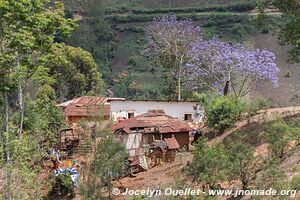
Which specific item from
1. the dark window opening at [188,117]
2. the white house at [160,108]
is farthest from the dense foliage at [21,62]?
the dark window opening at [188,117]

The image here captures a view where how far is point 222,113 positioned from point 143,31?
137 feet

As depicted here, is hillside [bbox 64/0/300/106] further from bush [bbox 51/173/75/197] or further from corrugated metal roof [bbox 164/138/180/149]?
bush [bbox 51/173/75/197]

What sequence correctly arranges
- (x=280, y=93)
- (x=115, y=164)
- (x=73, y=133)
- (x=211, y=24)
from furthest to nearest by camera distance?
(x=211, y=24)
(x=280, y=93)
(x=73, y=133)
(x=115, y=164)

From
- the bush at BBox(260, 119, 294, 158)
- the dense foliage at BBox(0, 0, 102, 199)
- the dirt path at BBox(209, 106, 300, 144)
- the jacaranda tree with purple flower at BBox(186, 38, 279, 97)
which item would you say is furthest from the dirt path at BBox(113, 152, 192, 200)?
the jacaranda tree with purple flower at BBox(186, 38, 279, 97)

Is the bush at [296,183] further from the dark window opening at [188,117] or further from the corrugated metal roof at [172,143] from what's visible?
the dark window opening at [188,117]

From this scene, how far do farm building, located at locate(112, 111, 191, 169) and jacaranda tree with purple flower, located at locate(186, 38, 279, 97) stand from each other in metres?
5.27

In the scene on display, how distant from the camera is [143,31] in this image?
59562 millimetres

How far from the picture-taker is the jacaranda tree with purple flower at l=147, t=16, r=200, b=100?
1225 inches

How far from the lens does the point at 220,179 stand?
1206 cm

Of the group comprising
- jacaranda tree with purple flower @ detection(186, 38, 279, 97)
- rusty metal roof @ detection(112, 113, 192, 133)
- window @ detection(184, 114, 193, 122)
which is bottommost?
window @ detection(184, 114, 193, 122)

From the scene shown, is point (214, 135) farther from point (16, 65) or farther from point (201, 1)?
point (201, 1)

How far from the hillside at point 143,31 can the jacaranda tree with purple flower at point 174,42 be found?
40.4 ft

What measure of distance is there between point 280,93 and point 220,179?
1285 inches

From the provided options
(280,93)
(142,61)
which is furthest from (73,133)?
(142,61)
